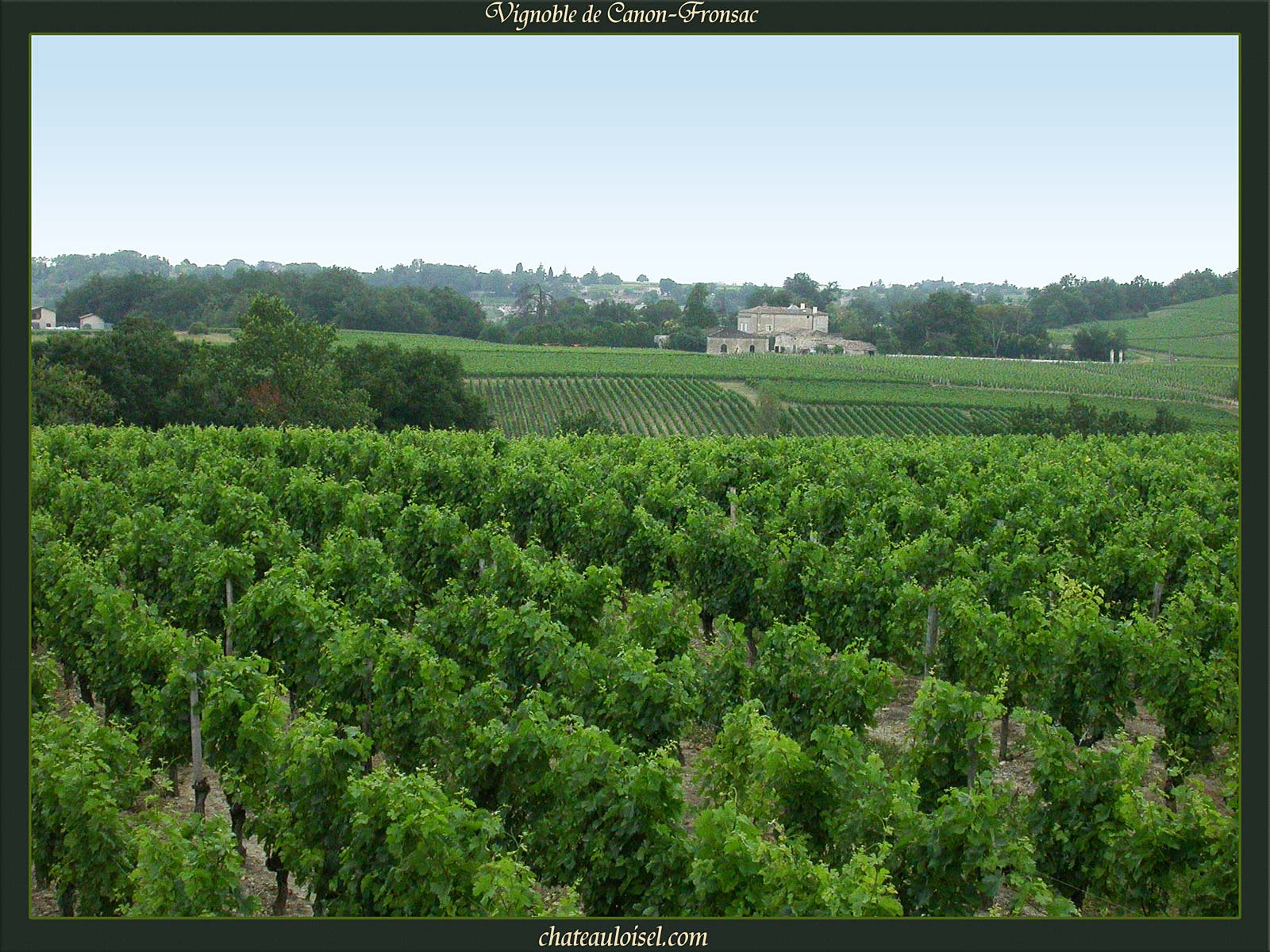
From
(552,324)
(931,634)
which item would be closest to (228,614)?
(931,634)

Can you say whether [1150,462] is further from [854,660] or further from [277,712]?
[277,712]

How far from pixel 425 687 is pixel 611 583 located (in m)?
3.59

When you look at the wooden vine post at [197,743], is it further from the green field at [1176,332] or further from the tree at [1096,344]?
the tree at [1096,344]

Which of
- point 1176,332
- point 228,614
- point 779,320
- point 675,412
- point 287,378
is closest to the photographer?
point 228,614

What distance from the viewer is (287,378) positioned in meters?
44.6

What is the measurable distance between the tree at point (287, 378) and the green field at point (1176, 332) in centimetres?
5309

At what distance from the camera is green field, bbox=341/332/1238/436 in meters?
58.8

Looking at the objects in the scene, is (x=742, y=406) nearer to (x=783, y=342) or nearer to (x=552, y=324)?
(x=783, y=342)

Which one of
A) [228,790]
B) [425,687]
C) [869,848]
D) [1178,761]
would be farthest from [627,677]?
[1178,761]

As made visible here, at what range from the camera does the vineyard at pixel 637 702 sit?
7570mm

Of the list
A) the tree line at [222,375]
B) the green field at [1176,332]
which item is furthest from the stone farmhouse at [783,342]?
the tree line at [222,375]

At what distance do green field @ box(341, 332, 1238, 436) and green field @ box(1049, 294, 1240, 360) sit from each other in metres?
2.10

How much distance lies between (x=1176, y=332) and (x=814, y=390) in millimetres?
39995

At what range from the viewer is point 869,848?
7918 millimetres
